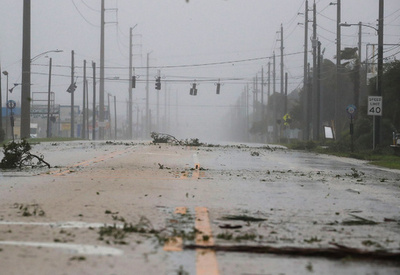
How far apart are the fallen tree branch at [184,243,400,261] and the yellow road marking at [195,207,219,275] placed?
0.21 meters

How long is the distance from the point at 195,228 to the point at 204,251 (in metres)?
1.24

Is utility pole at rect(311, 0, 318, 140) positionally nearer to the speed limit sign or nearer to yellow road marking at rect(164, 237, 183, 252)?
the speed limit sign

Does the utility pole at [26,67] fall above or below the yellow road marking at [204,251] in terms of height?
above

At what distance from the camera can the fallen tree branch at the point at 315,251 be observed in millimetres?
6223

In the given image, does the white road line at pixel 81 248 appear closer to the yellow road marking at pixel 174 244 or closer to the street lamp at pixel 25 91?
the yellow road marking at pixel 174 244

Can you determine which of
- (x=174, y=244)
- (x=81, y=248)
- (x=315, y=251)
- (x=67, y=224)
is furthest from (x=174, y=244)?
(x=67, y=224)

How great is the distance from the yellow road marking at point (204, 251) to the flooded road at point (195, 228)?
0.01 metres

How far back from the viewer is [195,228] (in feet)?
24.6

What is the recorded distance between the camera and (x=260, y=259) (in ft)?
19.7

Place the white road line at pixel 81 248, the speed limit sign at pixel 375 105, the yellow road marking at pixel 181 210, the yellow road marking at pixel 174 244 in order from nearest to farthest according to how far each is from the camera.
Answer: the white road line at pixel 81 248
the yellow road marking at pixel 174 244
the yellow road marking at pixel 181 210
the speed limit sign at pixel 375 105

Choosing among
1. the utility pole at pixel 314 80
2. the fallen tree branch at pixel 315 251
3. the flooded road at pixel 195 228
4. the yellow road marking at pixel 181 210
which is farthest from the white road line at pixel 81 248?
the utility pole at pixel 314 80

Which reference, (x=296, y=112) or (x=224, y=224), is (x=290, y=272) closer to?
(x=224, y=224)

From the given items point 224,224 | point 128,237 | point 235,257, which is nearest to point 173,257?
point 235,257

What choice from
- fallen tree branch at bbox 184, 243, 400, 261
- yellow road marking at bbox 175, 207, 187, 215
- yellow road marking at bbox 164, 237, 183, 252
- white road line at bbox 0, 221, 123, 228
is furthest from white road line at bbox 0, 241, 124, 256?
yellow road marking at bbox 175, 207, 187, 215
